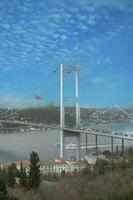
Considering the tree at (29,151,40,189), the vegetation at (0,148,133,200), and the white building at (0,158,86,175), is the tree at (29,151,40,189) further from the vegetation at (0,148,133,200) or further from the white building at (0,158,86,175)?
the white building at (0,158,86,175)

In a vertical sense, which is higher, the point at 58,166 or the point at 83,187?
the point at 58,166

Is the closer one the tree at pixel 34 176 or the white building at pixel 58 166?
the tree at pixel 34 176

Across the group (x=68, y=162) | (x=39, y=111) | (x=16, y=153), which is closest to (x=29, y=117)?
(x=39, y=111)

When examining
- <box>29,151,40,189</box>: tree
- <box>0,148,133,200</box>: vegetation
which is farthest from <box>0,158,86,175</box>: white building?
<box>29,151,40,189</box>: tree

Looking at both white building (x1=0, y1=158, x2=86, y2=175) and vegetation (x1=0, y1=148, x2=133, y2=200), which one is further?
white building (x1=0, y1=158, x2=86, y2=175)

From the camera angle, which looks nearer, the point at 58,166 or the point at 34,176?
the point at 34,176

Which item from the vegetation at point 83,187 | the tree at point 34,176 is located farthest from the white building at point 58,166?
the tree at point 34,176

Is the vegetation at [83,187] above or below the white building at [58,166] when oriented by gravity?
below

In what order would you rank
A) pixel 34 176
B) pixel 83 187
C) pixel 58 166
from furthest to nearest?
pixel 58 166, pixel 34 176, pixel 83 187

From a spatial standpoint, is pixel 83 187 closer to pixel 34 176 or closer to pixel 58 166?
pixel 34 176

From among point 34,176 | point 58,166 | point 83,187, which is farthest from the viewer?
point 58,166

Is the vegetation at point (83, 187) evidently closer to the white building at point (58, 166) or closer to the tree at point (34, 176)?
the tree at point (34, 176)

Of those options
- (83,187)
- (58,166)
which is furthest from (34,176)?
(58,166)

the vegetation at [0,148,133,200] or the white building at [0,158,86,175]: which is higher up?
the white building at [0,158,86,175]
